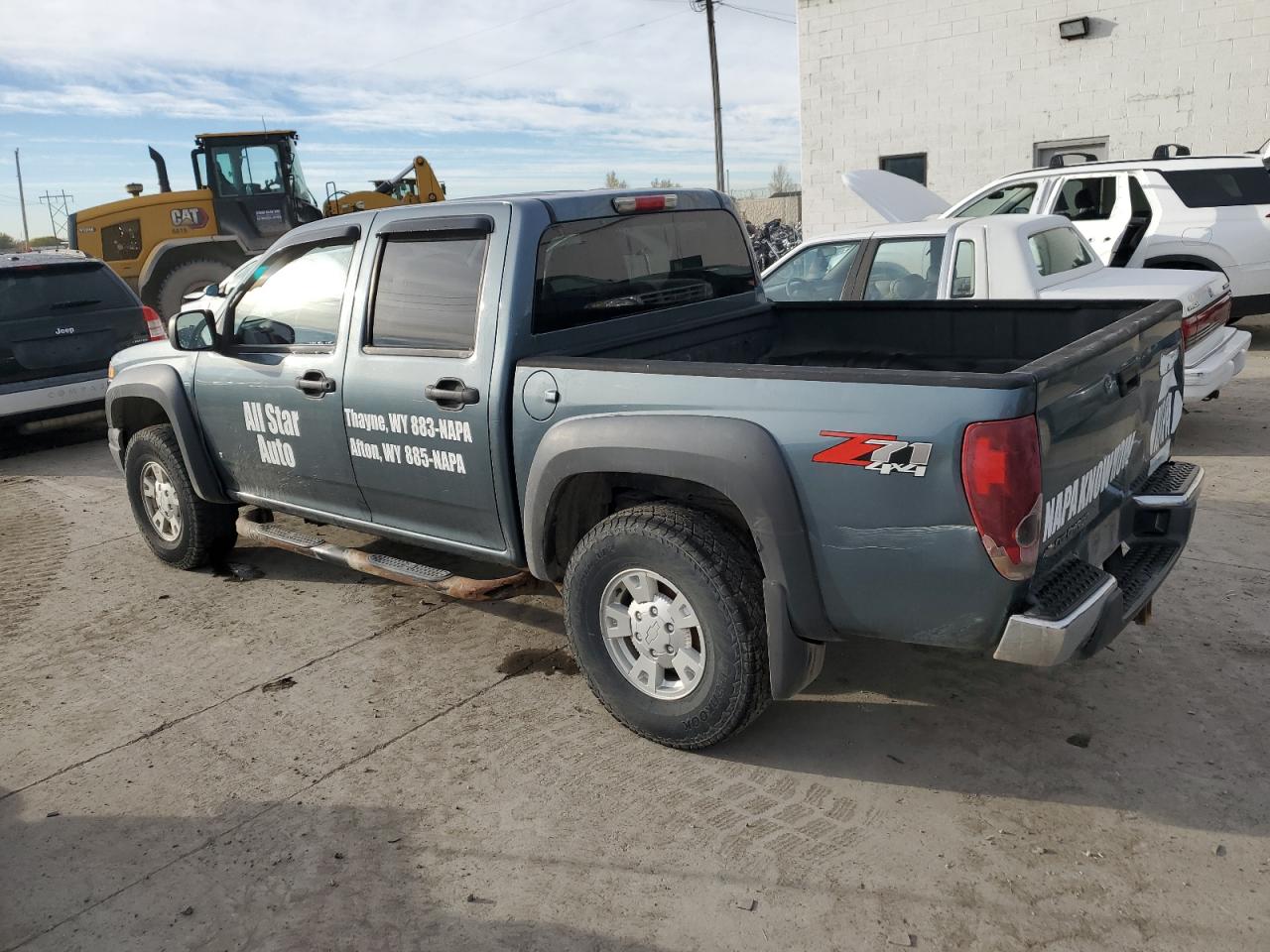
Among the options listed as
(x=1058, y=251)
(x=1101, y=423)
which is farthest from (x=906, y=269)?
(x=1101, y=423)

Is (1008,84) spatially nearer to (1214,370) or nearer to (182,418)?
(1214,370)

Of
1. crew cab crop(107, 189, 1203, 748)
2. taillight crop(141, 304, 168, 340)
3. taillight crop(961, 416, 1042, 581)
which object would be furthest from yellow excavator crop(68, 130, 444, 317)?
taillight crop(961, 416, 1042, 581)

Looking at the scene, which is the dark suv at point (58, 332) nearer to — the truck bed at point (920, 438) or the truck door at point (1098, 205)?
the truck bed at point (920, 438)

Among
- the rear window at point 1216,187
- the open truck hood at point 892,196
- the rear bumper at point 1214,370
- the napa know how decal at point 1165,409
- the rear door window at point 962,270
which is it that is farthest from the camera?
the open truck hood at point 892,196

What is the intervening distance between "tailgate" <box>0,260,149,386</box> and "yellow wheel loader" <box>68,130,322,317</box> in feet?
24.4

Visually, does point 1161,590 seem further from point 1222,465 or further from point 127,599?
point 127,599

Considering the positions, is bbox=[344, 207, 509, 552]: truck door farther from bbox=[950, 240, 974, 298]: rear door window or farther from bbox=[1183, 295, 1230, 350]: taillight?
bbox=[1183, 295, 1230, 350]: taillight

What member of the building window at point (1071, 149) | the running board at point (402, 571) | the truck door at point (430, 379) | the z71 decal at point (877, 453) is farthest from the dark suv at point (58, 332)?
the building window at point (1071, 149)

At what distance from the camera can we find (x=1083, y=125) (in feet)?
51.8

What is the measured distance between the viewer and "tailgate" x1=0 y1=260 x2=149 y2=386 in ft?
28.7

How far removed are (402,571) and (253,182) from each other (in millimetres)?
14426

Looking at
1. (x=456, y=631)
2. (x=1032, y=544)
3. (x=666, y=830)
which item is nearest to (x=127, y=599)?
(x=456, y=631)

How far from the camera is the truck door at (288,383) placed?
454 cm

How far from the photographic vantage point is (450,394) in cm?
394
